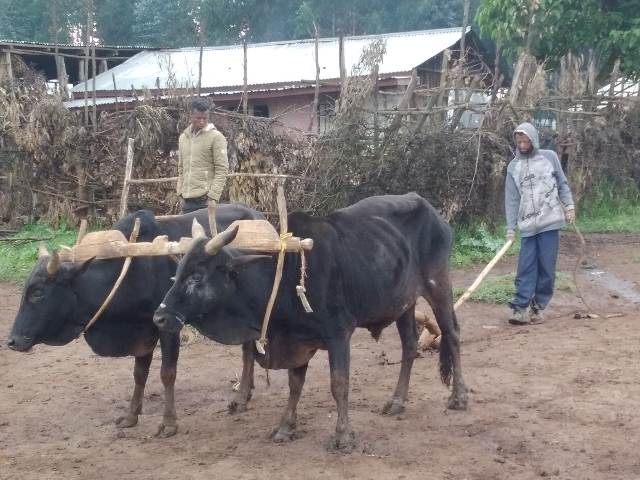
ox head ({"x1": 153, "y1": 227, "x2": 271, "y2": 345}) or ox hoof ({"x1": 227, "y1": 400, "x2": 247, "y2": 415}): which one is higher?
ox head ({"x1": 153, "y1": 227, "x2": 271, "y2": 345})

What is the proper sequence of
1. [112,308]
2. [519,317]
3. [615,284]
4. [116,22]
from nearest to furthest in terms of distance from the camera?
1. [112,308]
2. [519,317]
3. [615,284]
4. [116,22]

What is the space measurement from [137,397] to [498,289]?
193 inches

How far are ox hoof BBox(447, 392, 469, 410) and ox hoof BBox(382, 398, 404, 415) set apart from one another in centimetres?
35

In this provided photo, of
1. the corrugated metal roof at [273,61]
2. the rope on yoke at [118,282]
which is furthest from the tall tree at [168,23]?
the rope on yoke at [118,282]

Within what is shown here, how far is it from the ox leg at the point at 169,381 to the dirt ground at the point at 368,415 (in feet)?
0.26

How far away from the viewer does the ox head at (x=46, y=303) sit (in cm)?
495

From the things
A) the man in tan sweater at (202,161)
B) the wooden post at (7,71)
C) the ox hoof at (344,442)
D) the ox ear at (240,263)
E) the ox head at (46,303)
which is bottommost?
the ox hoof at (344,442)

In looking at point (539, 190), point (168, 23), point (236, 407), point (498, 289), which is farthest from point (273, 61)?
point (168, 23)

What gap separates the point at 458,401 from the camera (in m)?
5.63

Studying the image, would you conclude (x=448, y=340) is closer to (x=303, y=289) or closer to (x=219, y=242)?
(x=303, y=289)

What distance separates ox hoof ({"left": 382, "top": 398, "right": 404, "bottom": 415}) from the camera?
18.3ft

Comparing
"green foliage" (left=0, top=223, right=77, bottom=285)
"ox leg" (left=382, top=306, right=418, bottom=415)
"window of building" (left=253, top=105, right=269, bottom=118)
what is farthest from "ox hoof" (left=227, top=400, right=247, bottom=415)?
"window of building" (left=253, top=105, right=269, bottom=118)

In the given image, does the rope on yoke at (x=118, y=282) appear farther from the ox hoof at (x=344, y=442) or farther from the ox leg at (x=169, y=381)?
the ox hoof at (x=344, y=442)

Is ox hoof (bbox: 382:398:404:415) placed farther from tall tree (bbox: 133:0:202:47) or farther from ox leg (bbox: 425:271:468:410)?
tall tree (bbox: 133:0:202:47)
